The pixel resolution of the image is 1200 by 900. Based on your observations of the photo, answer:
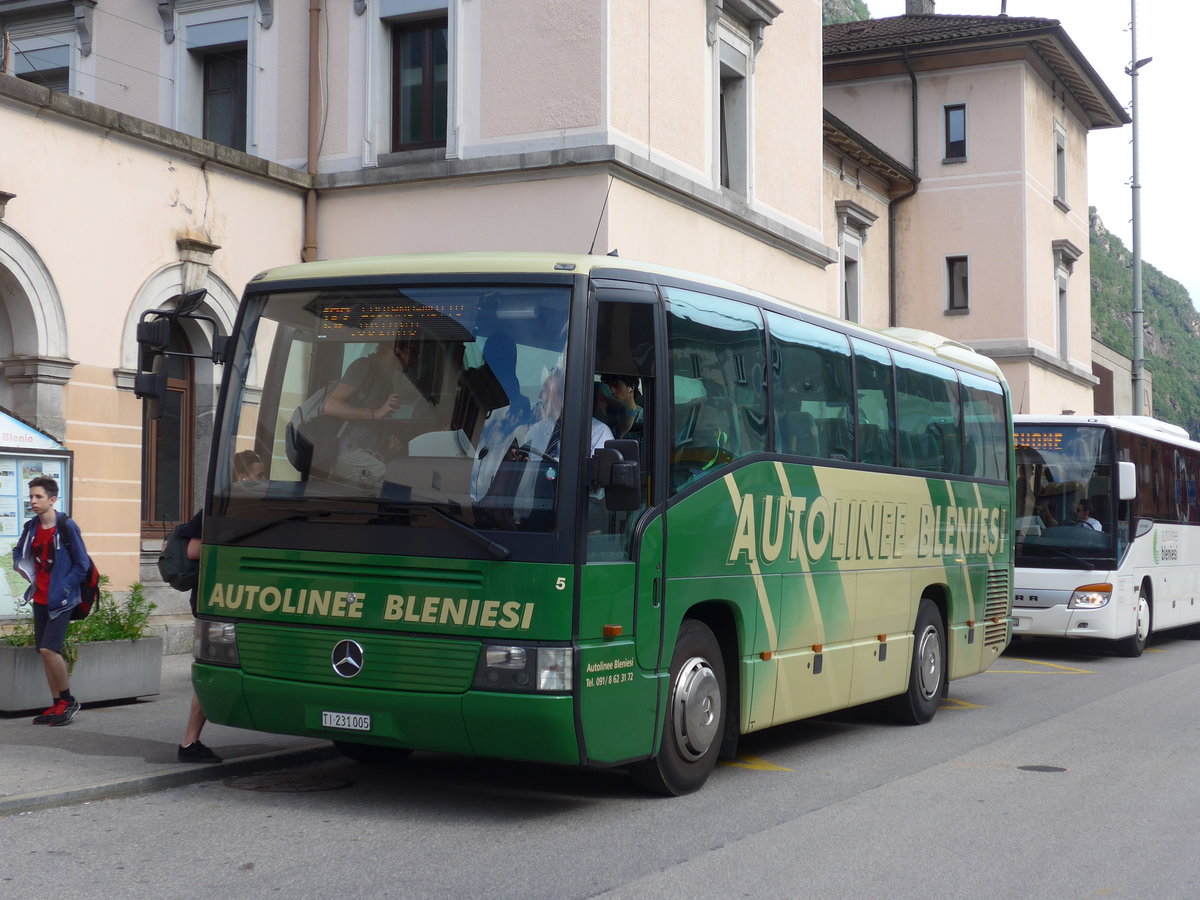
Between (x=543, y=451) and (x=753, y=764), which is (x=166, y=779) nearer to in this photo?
(x=543, y=451)

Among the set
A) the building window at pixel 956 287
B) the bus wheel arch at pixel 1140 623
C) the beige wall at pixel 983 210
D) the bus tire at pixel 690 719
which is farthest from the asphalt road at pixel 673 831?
the building window at pixel 956 287

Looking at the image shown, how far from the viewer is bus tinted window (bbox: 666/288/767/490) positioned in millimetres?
8148

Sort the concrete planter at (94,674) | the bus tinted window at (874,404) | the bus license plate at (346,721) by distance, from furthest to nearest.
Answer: the bus tinted window at (874,404) < the concrete planter at (94,674) < the bus license plate at (346,721)

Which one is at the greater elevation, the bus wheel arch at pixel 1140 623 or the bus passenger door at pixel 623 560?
the bus passenger door at pixel 623 560

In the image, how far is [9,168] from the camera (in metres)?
13.7

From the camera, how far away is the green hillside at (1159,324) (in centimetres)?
10644

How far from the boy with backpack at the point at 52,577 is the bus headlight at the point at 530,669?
13.3 ft

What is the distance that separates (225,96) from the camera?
19500 millimetres

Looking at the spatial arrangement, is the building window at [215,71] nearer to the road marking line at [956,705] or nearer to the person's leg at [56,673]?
the person's leg at [56,673]

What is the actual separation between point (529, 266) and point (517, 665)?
203 centimetres

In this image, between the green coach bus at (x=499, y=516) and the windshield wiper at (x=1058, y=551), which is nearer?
the green coach bus at (x=499, y=516)

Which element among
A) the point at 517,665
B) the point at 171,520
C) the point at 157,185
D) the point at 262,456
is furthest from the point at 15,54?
the point at 517,665

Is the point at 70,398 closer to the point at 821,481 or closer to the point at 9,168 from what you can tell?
the point at 9,168

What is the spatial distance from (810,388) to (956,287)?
26.4 metres
